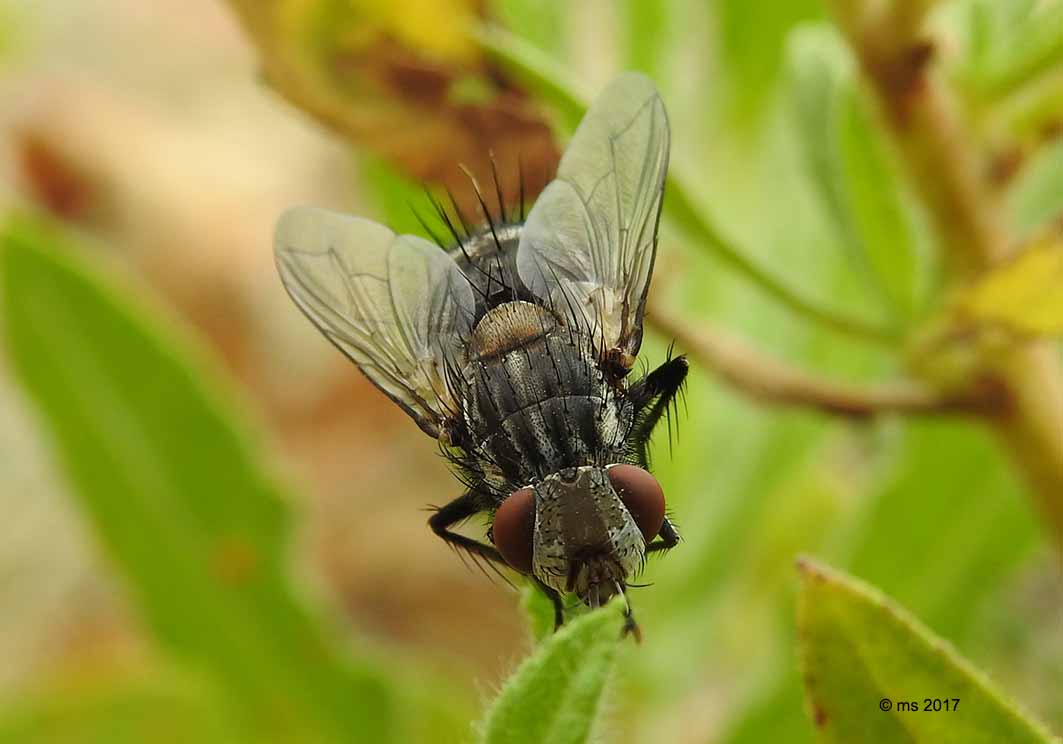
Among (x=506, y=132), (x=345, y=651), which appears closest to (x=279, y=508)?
(x=345, y=651)

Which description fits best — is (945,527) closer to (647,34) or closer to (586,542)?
(647,34)

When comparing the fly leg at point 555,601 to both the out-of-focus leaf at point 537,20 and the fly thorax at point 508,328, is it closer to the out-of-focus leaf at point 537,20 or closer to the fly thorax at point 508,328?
the fly thorax at point 508,328

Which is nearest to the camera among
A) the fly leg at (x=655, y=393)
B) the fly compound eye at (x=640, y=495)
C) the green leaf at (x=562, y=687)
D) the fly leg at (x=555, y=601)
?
the green leaf at (x=562, y=687)

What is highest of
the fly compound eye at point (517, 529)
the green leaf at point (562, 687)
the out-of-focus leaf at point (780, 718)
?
the fly compound eye at point (517, 529)

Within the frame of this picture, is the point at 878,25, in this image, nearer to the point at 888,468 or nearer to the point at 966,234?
the point at 966,234

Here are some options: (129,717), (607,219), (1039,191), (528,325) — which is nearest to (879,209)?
(1039,191)

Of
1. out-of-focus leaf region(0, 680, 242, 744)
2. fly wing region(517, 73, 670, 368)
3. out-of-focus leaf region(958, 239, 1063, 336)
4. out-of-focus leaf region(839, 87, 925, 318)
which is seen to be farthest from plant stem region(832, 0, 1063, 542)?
out-of-focus leaf region(0, 680, 242, 744)

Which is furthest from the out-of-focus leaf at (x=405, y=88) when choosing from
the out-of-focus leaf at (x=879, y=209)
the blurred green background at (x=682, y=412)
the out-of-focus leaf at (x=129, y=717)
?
the out-of-focus leaf at (x=129, y=717)
